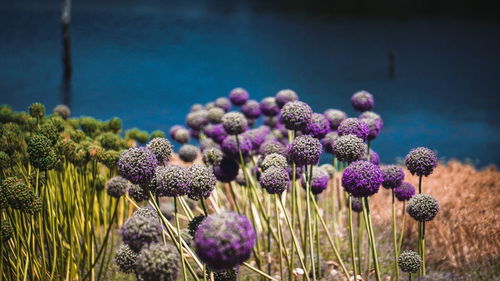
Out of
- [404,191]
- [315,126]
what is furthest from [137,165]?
[404,191]

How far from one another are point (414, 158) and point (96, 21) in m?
7.54

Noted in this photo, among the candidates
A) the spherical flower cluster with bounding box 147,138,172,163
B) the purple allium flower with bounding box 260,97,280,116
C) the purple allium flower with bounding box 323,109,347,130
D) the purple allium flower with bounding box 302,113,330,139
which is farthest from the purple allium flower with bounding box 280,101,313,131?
the purple allium flower with bounding box 260,97,280,116

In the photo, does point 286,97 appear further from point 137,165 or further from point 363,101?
point 137,165

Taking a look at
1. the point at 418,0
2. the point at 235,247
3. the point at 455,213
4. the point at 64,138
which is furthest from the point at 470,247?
A: the point at 418,0

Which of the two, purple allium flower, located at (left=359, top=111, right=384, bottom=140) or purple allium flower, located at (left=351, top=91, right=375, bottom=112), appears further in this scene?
purple allium flower, located at (left=351, top=91, right=375, bottom=112)

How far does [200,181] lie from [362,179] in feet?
1.62

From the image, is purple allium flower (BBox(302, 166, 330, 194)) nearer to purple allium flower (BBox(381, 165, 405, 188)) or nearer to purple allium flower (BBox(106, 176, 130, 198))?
purple allium flower (BBox(381, 165, 405, 188))

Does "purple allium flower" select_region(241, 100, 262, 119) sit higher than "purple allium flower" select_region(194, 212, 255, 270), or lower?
higher

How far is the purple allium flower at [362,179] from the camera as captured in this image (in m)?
1.32

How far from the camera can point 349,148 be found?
149cm

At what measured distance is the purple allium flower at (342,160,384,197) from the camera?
132 centimetres

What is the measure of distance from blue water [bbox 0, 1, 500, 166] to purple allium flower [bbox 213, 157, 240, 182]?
4.47 metres

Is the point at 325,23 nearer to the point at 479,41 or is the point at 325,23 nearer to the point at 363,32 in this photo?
the point at 363,32

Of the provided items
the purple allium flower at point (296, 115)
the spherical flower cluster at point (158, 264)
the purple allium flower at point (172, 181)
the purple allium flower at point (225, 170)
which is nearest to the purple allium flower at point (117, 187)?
the purple allium flower at point (225, 170)
